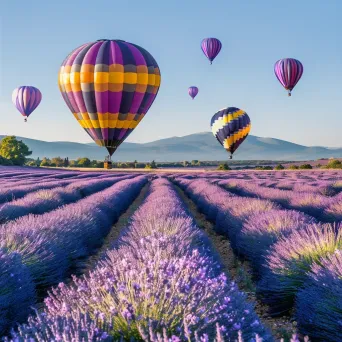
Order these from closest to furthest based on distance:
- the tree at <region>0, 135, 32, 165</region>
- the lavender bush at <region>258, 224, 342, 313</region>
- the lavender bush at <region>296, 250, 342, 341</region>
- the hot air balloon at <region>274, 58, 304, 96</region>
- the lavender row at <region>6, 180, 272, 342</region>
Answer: the lavender row at <region>6, 180, 272, 342</region> < the lavender bush at <region>296, 250, 342, 341</region> < the lavender bush at <region>258, 224, 342, 313</region> < the hot air balloon at <region>274, 58, 304, 96</region> < the tree at <region>0, 135, 32, 165</region>

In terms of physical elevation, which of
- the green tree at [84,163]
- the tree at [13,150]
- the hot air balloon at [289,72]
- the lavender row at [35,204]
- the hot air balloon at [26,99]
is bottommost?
the green tree at [84,163]

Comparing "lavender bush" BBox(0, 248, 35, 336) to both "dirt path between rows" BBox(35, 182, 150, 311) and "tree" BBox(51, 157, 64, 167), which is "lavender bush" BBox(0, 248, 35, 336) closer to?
"dirt path between rows" BBox(35, 182, 150, 311)

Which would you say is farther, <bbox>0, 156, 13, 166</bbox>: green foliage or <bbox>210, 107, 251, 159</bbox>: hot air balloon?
<bbox>0, 156, 13, 166</bbox>: green foliage

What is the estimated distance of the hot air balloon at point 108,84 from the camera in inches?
733

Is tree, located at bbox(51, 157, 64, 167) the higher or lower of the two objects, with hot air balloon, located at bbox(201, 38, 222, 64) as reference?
lower

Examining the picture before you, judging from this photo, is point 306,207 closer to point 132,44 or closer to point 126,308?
point 126,308

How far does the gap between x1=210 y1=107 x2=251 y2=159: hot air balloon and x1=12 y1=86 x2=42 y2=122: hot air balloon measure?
16.6 meters

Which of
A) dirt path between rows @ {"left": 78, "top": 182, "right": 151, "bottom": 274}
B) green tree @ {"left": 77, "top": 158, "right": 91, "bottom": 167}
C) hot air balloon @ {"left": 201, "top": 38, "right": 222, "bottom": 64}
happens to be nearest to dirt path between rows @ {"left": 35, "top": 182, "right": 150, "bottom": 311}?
dirt path between rows @ {"left": 78, "top": 182, "right": 151, "bottom": 274}

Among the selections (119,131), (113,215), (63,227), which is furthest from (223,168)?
(63,227)

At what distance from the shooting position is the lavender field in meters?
2.64

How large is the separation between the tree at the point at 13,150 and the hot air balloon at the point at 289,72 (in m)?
42.9

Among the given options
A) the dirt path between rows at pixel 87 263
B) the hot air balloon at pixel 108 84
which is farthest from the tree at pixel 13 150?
the dirt path between rows at pixel 87 263

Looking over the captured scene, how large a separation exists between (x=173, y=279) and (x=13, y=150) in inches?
2687

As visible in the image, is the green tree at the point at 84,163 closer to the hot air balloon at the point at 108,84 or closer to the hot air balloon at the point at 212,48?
the hot air balloon at the point at 212,48
